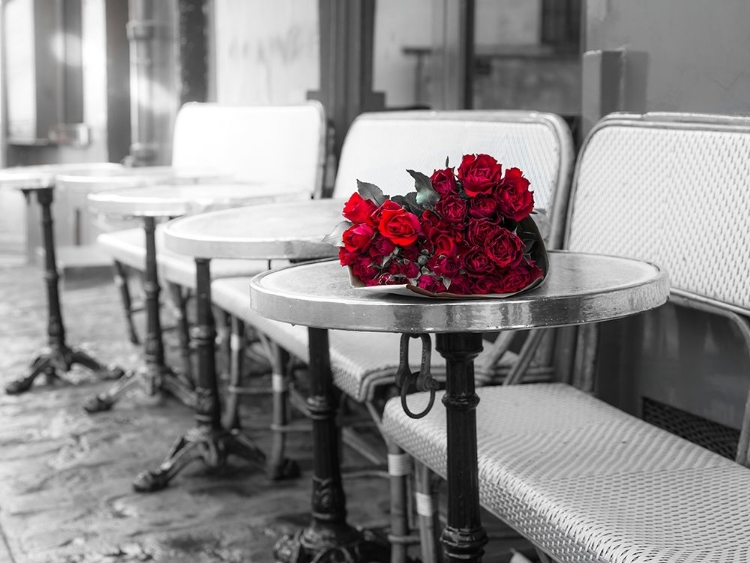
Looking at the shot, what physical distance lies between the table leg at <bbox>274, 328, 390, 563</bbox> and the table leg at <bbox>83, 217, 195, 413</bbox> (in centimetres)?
176

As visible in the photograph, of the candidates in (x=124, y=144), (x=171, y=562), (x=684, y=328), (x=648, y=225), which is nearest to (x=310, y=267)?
(x=648, y=225)

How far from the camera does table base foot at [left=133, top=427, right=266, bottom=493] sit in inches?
139

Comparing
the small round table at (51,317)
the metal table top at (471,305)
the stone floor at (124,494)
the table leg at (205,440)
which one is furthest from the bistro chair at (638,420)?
the small round table at (51,317)

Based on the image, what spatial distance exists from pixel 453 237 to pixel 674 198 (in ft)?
2.94

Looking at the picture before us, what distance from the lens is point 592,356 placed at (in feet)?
8.46

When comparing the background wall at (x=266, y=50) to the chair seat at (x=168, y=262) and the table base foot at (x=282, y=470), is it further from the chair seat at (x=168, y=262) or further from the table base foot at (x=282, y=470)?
the table base foot at (x=282, y=470)

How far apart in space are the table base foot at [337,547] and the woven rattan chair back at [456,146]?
877mm

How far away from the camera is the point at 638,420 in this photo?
86.8 inches

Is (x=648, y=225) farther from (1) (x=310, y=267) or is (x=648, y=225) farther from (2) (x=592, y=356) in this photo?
(1) (x=310, y=267)

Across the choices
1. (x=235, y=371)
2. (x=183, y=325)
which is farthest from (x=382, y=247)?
(x=183, y=325)

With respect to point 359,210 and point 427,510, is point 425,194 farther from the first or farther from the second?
point 427,510

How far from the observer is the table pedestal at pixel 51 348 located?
4922 mm

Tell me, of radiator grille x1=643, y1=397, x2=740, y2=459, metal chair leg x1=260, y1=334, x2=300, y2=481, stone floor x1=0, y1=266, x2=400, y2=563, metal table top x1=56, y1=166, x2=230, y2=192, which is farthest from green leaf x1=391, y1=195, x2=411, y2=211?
metal table top x1=56, y1=166, x2=230, y2=192

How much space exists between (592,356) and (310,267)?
2.77 feet
